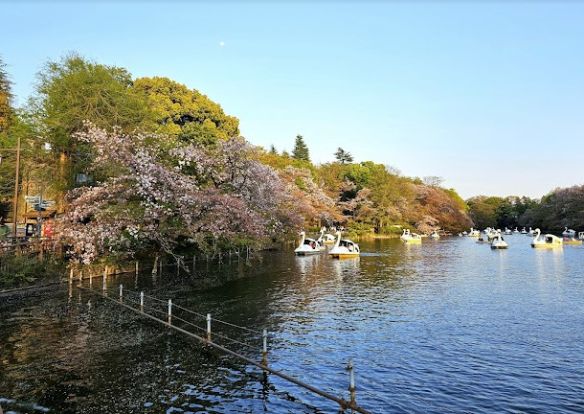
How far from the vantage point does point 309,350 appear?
55.4 ft

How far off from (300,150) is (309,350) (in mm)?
100325

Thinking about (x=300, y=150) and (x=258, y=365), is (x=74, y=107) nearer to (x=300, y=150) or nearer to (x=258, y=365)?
(x=258, y=365)

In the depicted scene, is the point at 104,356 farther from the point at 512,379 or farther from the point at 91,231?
the point at 91,231

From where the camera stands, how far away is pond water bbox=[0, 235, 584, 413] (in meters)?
12.4

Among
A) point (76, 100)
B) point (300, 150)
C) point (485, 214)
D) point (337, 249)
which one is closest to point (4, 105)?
point (76, 100)

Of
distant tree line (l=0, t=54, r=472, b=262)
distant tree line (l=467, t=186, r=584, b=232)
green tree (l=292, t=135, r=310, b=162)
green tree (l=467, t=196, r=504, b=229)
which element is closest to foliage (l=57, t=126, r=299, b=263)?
distant tree line (l=0, t=54, r=472, b=262)

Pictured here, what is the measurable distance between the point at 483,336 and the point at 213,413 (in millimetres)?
12273

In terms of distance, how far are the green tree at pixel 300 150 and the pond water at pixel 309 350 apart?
278 feet

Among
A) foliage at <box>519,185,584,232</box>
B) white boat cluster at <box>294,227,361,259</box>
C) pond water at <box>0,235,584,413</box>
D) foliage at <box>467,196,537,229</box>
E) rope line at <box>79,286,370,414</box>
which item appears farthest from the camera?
foliage at <box>467,196,537,229</box>

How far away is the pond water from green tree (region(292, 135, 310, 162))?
84.9m

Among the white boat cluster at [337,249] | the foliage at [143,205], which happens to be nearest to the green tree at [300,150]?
the white boat cluster at [337,249]

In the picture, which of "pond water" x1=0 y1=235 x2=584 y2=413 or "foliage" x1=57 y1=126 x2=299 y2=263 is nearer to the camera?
"pond water" x1=0 y1=235 x2=584 y2=413

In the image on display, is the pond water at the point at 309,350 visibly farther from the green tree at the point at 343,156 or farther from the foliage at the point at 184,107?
the green tree at the point at 343,156

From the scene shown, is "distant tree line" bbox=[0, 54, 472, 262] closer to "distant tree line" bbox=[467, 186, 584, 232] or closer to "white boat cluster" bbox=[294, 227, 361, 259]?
"white boat cluster" bbox=[294, 227, 361, 259]
